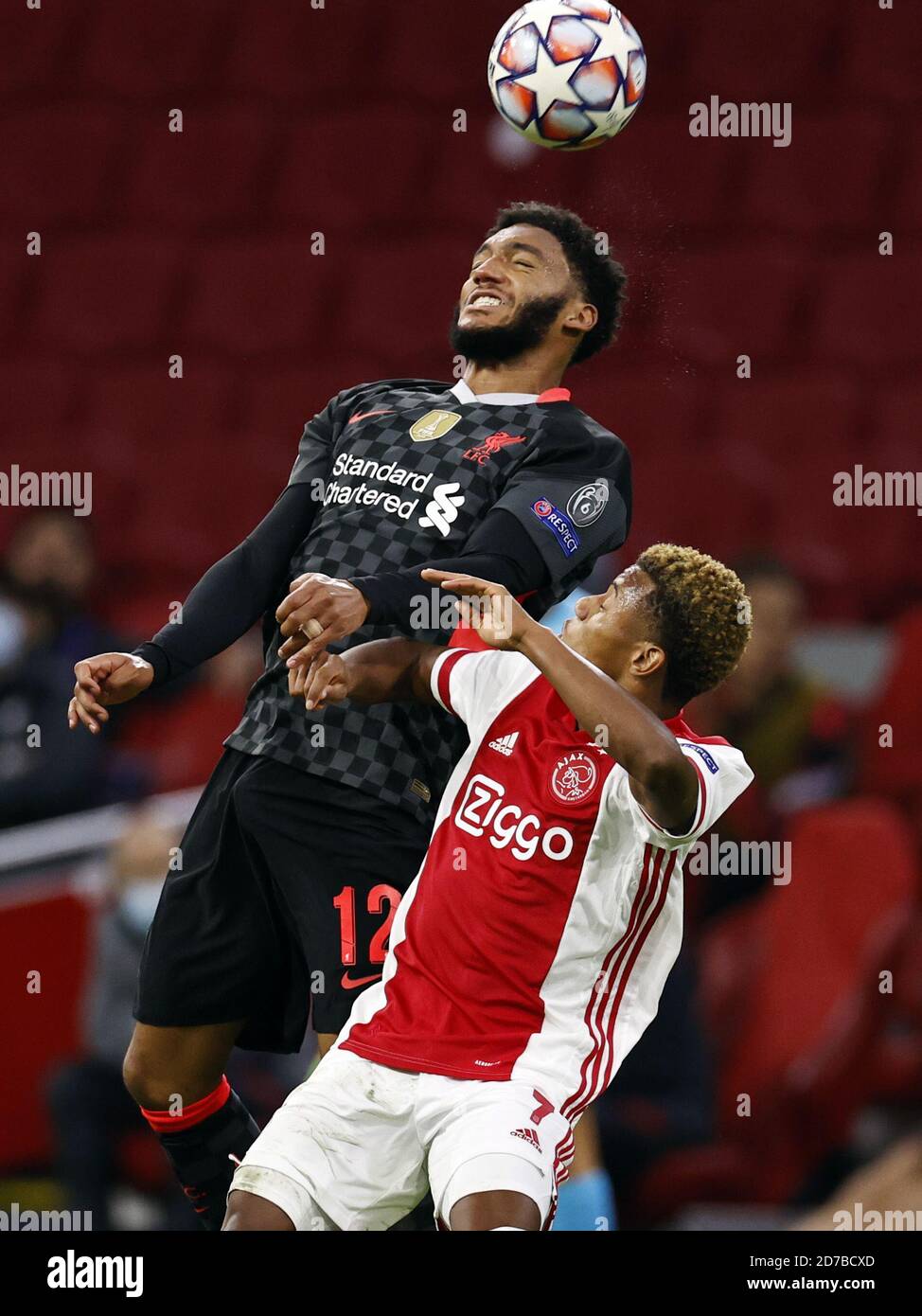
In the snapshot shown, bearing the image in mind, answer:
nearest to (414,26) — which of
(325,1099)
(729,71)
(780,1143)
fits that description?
(729,71)

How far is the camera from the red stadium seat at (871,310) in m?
6.77

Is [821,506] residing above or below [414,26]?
below

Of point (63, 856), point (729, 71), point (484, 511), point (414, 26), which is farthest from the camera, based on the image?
point (414, 26)

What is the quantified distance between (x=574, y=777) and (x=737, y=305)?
4371mm

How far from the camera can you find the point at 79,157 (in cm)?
799

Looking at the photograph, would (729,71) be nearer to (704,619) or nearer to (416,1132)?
(704,619)

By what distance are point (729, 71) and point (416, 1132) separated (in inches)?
223

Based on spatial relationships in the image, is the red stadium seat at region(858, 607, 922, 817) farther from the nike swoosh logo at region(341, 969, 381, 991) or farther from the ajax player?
the nike swoosh logo at region(341, 969, 381, 991)

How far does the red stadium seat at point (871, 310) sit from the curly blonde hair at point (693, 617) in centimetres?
400

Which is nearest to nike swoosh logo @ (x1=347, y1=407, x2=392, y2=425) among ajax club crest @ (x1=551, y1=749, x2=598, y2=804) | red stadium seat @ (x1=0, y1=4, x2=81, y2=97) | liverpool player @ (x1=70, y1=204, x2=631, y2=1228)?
liverpool player @ (x1=70, y1=204, x2=631, y2=1228)

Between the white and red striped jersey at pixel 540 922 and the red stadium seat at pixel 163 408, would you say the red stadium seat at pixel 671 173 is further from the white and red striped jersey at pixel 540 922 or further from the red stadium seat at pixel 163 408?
the white and red striped jersey at pixel 540 922

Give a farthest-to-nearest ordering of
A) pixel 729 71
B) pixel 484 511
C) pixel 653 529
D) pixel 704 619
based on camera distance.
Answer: pixel 729 71
pixel 653 529
pixel 484 511
pixel 704 619

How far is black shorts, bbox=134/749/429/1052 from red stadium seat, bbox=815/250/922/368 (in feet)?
13.6

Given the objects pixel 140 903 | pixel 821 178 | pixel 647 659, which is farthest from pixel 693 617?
pixel 821 178
